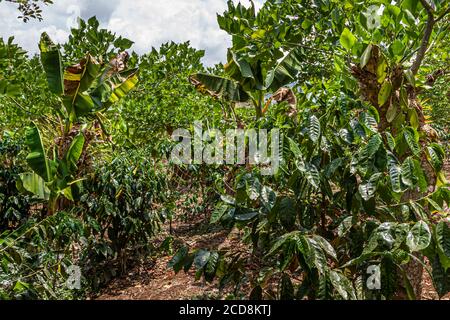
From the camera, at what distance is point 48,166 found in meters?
2.21

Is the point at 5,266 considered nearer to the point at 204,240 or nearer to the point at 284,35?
the point at 284,35

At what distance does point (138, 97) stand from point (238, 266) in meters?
4.64

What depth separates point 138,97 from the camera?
233 inches

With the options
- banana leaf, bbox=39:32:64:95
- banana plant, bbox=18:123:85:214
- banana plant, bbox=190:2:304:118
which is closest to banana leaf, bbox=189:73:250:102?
banana plant, bbox=190:2:304:118

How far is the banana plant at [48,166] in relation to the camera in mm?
2168

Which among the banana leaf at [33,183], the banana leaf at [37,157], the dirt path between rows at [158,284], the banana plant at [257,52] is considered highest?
the banana plant at [257,52]

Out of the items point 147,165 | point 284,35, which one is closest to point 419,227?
point 284,35

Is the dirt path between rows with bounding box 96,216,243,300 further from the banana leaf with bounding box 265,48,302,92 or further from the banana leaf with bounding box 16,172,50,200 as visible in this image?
the banana leaf with bounding box 265,48,302,92

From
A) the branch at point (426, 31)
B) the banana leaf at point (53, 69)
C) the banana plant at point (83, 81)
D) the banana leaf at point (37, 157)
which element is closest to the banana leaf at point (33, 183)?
the banana plant at point (83, 81)

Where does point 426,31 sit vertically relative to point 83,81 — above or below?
above

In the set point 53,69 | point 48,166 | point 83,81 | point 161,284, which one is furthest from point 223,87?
point 161,284

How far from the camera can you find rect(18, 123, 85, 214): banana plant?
217 cm

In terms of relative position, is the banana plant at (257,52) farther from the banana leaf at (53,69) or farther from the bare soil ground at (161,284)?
the bare soil ground at (161,284)

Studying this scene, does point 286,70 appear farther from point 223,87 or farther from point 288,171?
point 223,87
